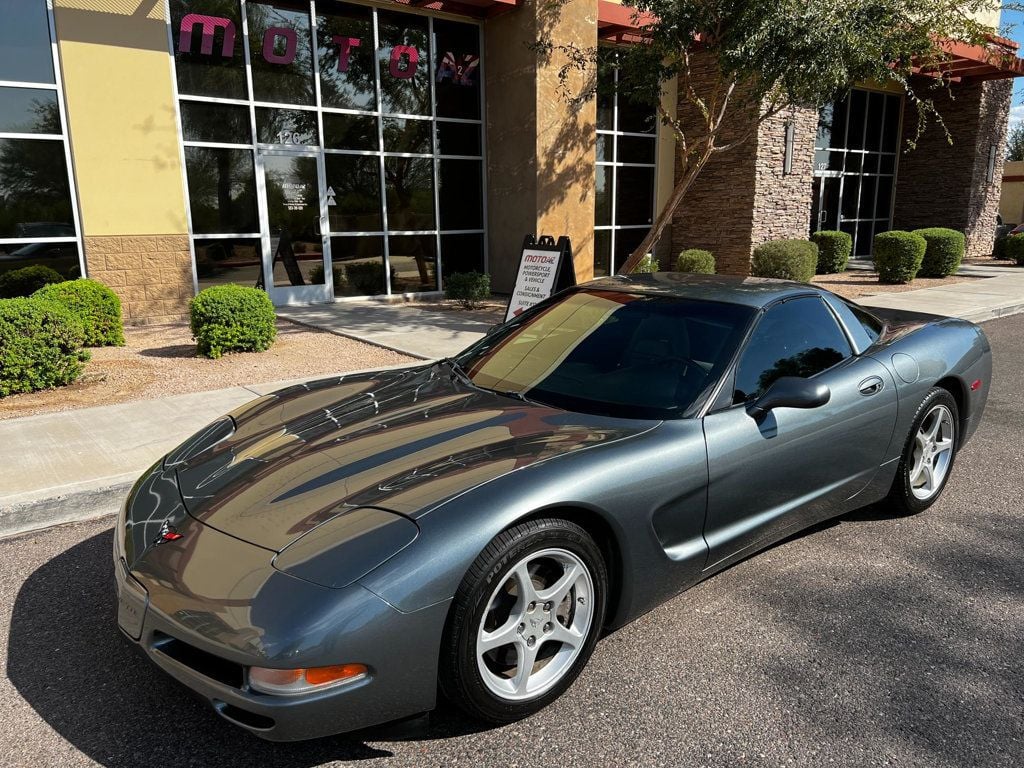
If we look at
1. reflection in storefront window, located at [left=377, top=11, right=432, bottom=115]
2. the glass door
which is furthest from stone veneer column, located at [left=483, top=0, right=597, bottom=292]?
the glass door

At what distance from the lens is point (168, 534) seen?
2590 millimetres

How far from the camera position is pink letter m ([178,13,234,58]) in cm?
1116

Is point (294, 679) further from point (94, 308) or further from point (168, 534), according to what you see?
point (94, 308)

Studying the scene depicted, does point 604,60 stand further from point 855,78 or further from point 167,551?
point 167,551

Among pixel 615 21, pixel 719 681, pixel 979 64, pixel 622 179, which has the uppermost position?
pixel 979 64

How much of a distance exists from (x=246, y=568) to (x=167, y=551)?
409mm

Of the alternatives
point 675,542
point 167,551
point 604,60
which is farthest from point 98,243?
point 675,542

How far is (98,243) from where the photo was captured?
1077 cm

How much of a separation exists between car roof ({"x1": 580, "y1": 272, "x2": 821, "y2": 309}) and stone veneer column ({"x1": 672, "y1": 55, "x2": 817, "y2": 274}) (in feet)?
41.2

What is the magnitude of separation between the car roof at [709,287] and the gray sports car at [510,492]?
0.03 meters

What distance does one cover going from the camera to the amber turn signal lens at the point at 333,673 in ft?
6.86

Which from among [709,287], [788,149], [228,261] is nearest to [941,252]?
[788,149]

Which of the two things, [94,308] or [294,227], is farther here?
[294,227]

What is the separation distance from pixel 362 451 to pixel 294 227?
35.2ft
